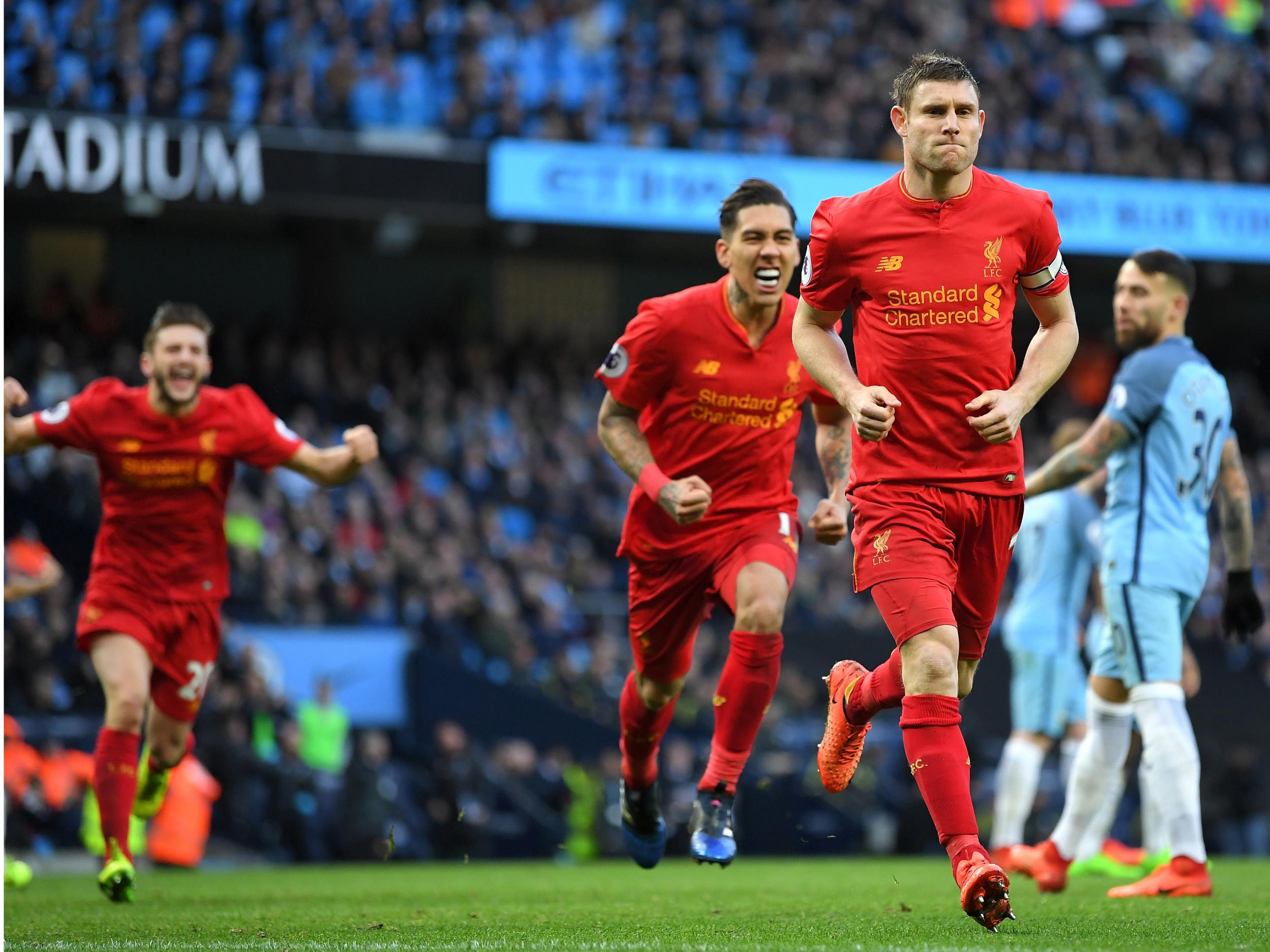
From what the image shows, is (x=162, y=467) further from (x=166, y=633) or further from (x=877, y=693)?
(x=877, y=693)

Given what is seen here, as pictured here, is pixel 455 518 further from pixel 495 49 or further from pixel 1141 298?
pixel 1141 298

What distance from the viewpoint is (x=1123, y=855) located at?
10.2 meters

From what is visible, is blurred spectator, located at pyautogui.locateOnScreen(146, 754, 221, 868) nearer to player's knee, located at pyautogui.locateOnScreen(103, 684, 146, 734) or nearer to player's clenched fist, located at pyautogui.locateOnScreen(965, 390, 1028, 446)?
player's knee, located at pyautogui.locateOnScreen(103, 684, 146, 734)

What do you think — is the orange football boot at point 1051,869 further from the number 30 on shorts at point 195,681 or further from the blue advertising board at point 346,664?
the blue advertising board at point 346,664

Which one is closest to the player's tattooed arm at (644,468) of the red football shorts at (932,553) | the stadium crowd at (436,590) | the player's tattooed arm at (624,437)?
the player's tattooed arm at (624,437)

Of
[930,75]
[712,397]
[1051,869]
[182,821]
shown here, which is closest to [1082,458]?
[712,397]

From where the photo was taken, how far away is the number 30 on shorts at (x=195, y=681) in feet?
24.2

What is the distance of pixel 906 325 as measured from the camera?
16.2ft

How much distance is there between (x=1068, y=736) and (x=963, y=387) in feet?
21.6

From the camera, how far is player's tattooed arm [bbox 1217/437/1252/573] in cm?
711

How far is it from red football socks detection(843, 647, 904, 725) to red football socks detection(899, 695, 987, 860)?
0.60 ft

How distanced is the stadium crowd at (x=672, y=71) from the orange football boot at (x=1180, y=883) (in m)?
14.8

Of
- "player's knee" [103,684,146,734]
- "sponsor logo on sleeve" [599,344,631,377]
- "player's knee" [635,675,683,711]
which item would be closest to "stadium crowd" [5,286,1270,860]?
"player's knee" [103,684,146,734]

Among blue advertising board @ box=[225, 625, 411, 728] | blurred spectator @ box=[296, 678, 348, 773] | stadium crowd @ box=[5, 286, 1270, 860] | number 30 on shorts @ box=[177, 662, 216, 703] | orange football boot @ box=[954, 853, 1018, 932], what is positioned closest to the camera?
orange football boot @ box=[954, 853, 1018, 932]
